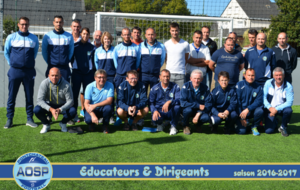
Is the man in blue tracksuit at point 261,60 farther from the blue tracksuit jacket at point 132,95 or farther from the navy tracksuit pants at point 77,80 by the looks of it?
the navy tracksuit pants at point 77,80

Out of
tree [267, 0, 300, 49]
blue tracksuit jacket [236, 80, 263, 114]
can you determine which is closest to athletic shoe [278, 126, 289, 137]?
blue tracksuit jacket [236, 80, 263, 114]

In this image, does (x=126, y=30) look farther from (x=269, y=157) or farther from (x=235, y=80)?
(x=269, y=157)

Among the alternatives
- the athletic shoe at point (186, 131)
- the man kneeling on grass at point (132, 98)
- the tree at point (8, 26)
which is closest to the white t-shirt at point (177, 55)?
the man kneeling on grass at point (132, 98)

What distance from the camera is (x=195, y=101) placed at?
197 inches

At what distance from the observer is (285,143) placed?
15.0ft

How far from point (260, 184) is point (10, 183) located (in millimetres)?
2573

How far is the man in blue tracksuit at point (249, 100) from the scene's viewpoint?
4980mm

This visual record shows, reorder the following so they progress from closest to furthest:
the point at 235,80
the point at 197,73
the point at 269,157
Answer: the point at 269,157 → the point at 197,73 → the point at 235,80

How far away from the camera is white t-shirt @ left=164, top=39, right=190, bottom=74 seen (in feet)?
17.5

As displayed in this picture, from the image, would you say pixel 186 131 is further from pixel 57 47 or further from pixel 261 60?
pixel 57 47

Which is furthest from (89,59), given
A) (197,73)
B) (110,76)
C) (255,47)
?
(255,47)

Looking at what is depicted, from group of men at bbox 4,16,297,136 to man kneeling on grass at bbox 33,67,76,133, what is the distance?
0.02 m

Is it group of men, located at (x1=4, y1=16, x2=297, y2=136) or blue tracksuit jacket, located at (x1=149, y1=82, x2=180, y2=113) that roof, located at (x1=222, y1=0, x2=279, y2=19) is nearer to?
group of men, located at (x1=4, y1=16, x2=297, y2=136)

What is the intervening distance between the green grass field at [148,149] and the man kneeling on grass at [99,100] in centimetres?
26
